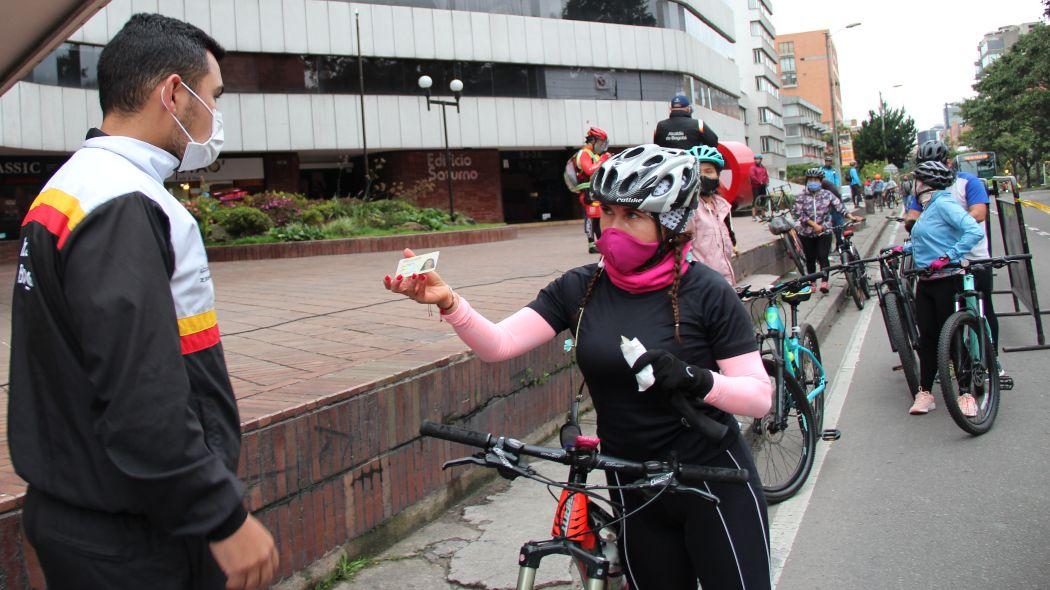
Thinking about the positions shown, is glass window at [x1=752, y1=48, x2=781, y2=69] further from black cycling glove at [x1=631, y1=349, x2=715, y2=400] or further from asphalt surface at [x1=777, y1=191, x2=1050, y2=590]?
black cycling glove at [x1=631, y1=349, x2=715, y2=400]

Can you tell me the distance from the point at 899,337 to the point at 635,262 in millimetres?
4477

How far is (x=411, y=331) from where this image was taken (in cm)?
565

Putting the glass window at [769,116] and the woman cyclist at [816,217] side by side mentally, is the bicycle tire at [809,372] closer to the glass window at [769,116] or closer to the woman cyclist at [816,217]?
the woman cyclist at [816,217]

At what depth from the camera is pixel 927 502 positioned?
15.2 ft

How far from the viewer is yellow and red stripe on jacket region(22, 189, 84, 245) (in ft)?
5.28

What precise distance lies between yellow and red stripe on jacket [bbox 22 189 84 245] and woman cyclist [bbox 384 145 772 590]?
897 millimetres

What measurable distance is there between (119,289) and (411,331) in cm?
411

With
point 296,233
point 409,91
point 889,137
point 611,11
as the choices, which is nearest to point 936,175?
point 296,233

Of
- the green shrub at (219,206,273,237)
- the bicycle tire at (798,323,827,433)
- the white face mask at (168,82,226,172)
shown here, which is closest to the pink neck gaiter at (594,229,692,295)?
the white face mask at (168,82,226,172)

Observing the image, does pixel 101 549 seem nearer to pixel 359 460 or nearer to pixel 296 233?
pixel 359 460

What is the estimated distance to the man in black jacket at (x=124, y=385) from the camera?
1.54m

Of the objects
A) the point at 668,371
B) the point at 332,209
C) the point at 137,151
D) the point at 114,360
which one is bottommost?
the point at 668,371

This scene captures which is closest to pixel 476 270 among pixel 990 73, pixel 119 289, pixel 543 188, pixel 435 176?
pixel 119 289

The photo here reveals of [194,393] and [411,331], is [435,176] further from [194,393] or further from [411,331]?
[194,393]
